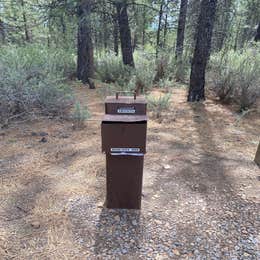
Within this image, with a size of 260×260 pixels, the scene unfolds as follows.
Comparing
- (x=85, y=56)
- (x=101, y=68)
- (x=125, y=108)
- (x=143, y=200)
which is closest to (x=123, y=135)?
(x=125, y=108)

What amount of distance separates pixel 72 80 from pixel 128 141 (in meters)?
5.99

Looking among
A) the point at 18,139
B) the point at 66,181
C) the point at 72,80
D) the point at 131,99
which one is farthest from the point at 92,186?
the point at 72,80

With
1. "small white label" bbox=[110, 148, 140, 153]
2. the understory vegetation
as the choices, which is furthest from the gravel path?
the understory vegetation

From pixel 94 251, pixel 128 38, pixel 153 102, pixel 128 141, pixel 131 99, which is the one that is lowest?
pixel 94 251

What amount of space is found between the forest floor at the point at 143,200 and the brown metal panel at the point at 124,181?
8 cm

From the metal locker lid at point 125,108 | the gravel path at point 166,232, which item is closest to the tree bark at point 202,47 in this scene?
the gravel path at point 166,232

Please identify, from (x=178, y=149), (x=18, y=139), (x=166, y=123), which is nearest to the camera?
(x=178, y=149)

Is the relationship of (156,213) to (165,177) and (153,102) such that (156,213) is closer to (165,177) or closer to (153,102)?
(165,177)

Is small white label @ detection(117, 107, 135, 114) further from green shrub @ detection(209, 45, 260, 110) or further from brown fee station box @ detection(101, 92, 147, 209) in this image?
green shrub @ detection(209, 45, 260, 110)

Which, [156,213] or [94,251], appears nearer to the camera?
[94,251]

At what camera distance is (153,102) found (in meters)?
4.44

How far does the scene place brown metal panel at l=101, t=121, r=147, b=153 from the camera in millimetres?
1645

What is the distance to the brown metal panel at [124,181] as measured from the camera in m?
1.81

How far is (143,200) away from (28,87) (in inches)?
101
